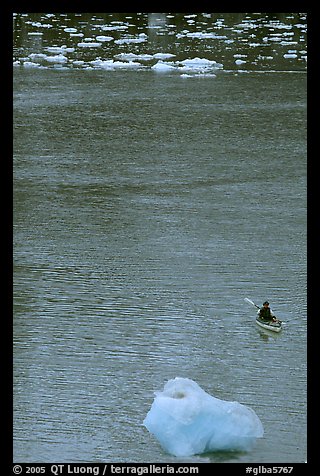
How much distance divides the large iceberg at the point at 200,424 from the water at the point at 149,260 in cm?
10

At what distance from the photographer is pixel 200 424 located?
6.52 meters

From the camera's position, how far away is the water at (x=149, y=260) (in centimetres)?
732

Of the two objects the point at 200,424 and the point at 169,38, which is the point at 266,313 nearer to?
the point at 200,424

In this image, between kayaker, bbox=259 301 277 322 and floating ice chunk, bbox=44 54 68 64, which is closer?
kayaker, bbox=259 301 277 322

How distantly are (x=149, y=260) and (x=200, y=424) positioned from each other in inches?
136

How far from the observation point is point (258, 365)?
7902 mm

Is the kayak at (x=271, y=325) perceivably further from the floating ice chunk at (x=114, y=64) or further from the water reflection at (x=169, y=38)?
the floating ice chunk at (x=114, y=64)

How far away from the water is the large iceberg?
10 cm

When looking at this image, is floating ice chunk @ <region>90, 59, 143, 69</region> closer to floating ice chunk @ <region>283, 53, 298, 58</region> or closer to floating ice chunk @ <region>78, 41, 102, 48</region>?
floating ice chunk @ <region>78, 41, 102, 48</region>

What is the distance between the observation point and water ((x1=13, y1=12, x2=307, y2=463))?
24.0 ft

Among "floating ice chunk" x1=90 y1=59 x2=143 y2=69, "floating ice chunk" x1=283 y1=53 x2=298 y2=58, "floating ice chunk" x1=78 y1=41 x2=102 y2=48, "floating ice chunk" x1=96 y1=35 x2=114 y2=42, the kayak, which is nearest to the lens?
the kayak

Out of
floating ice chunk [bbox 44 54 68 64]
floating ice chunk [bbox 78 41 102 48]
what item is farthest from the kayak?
floating ice chunk [bbox 78 41 102 48]

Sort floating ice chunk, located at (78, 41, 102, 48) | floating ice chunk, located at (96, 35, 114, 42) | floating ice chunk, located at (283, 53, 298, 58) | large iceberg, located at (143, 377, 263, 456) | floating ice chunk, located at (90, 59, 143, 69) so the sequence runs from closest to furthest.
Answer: large iceberg, located at (143, 377, 263, 456) < floating ice chunk, located at (90, 59, 143, 69) < floating ice chunk, located at (283, 53, 298, 58) < floating ice chunk, located at (78, 41, 102, 48) < floating ice chunk, located at (96, 35, 114, 42)

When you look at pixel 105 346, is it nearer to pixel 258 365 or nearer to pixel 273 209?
pixel 258 365
